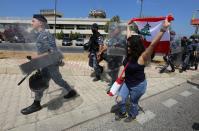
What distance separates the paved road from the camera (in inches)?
181

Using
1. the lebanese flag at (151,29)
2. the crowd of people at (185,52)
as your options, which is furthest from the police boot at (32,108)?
the crowd of people at (185,52)

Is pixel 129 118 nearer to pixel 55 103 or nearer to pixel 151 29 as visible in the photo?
pixel 55 103

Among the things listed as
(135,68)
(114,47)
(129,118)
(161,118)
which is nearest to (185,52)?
(114,47)

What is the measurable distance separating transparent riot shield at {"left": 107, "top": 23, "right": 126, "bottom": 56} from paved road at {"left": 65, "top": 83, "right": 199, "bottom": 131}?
132 cm

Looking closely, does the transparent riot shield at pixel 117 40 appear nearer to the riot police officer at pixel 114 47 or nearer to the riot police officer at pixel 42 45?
the riot police officer at pixel 114 47

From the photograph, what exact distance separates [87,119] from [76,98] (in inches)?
49.8

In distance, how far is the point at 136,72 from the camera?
4.28m

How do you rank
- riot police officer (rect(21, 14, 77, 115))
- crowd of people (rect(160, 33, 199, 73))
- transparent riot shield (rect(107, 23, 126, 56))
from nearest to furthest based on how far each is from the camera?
1. riot police officer (rect(21, 14, 77, 115))
2. transparent riot shield (rect(107, 23, 126, 56))
3. crowd of people (rect(160, 33, 199, 73))

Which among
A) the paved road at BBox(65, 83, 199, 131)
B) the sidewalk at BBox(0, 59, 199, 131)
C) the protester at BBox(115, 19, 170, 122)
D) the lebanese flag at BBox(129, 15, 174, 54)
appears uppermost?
the lebanese flag at BBox(129, 15, 174, 54)

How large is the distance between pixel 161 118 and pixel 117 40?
212 cm

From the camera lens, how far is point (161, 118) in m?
5.08

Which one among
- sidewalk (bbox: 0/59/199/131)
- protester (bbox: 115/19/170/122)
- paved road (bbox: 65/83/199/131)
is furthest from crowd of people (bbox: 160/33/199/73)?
protester (bbox: 115/19/170/122)

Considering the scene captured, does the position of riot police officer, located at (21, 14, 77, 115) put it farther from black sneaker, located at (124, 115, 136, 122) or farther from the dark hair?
black sneaker, located at (124, 115, 136, 122)

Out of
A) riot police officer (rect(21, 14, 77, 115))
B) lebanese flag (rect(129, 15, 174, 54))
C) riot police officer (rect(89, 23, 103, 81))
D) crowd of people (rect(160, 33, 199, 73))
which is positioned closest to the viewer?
riot police officer (rect(21, 14, 77, 115))
